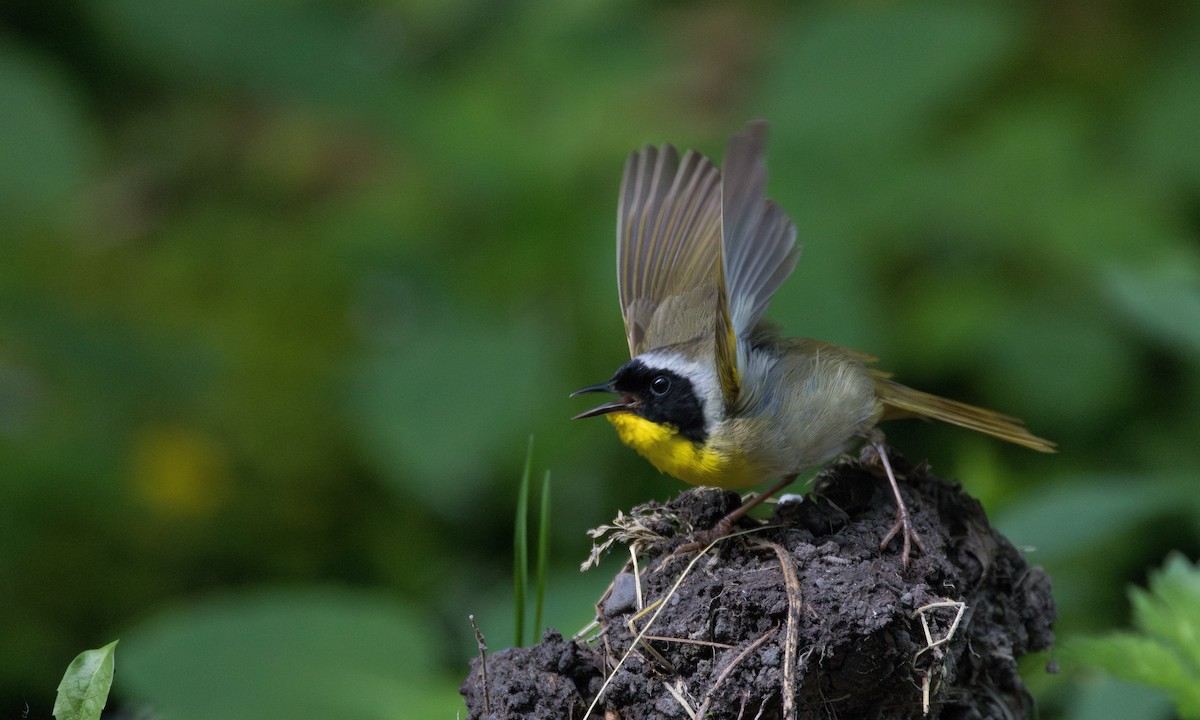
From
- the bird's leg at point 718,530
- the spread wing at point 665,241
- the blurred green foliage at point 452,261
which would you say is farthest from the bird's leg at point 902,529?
the blurred green foliage at point 452,261

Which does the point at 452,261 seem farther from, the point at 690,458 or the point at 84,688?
the point at 84,688

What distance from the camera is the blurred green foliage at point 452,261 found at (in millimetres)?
4043

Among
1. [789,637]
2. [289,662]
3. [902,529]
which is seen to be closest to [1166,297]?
[902,529]

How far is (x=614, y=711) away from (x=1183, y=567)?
1.17 meters

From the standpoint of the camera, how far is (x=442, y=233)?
456 centimetres

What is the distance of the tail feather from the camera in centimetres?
242

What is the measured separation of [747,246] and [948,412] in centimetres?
55

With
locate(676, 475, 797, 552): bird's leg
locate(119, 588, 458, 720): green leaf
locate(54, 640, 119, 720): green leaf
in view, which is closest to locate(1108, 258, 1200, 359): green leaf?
locate(676, 475, 797, 552): bird's leg

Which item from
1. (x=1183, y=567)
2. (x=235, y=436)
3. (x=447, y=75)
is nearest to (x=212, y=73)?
(x=447, y=75)

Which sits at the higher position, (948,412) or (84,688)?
(948,412)

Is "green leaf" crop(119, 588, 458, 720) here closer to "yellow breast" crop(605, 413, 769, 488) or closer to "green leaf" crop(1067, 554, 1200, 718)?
"yellow breast" crop(605, 413, 769, 488)

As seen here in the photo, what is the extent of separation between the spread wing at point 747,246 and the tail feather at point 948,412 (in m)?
0.33

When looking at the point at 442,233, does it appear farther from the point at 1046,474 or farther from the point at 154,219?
the point at 1046,474

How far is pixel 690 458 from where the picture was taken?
2209mm
